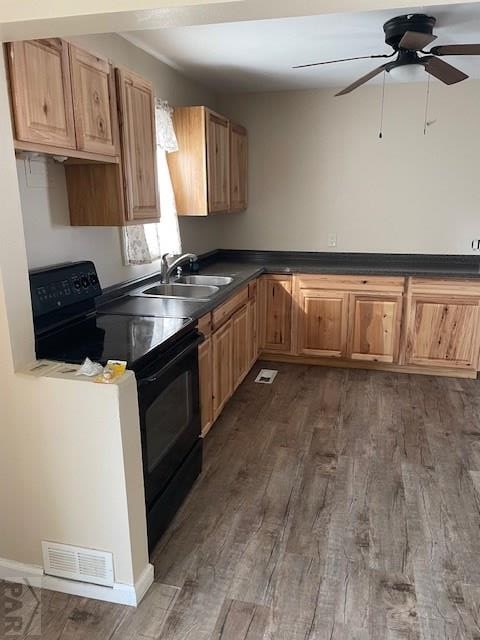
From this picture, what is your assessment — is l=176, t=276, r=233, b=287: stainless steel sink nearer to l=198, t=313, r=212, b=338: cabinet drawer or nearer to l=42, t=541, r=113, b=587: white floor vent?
l=198, t=313, r=212, b=338: cabinet drawer

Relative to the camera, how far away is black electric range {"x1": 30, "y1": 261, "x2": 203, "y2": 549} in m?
1.88

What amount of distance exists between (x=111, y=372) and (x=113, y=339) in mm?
469

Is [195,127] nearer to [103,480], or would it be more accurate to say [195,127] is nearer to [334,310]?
[334,310]

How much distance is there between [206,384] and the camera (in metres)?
2.79

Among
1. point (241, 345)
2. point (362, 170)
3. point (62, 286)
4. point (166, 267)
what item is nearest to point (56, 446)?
point (62, 286)

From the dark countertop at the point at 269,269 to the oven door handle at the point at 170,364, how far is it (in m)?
0.24

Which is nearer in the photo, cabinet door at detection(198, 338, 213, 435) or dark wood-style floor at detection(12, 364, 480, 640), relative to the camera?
dark wood-style floor at detection(12, 364, 480, 640)

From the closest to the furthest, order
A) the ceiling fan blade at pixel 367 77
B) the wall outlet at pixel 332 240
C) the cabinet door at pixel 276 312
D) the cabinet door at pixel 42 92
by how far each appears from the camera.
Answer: the cabinet door at pixel 42 92 → the ceiling fan blade at pixel 367 77 → the cabinet door at pixel 276 312 → the wall outlet at pixel 332 240

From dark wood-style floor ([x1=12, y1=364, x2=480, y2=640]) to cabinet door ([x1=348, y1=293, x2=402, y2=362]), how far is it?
671 mm

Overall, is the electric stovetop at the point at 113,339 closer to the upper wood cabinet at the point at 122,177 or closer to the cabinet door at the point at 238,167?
the upper wood cabinet at the point at 122,177

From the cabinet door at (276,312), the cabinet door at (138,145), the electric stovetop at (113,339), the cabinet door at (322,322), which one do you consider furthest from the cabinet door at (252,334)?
the electric stovetop at (113,339)

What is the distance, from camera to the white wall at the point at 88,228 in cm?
215

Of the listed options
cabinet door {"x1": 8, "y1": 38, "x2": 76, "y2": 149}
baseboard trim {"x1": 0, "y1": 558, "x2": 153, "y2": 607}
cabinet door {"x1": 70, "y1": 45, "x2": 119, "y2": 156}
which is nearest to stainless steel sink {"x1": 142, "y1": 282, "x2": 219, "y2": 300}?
cabinet door {"x1": 70, "y1": 45, "x2": 119, "y2": 156}

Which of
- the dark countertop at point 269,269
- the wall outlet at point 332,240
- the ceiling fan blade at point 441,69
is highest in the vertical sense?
the ceiling fan blade at point 441,69
